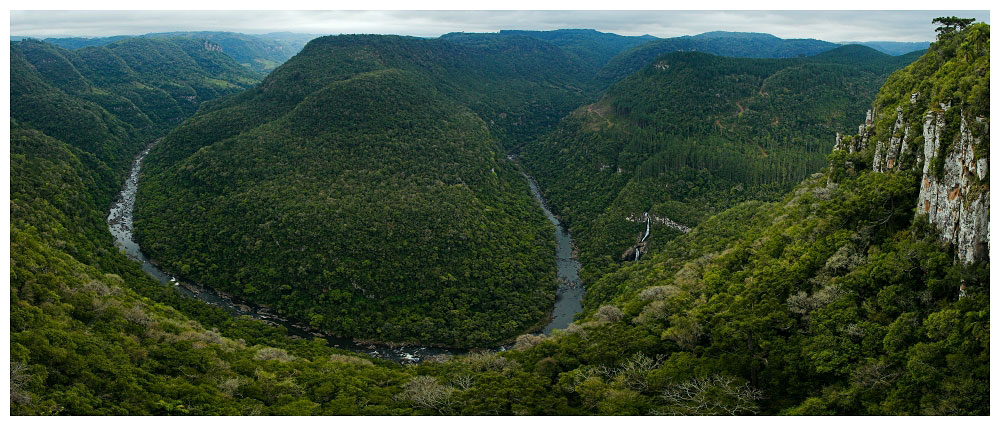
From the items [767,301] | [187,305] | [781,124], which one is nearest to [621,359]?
[767,301]

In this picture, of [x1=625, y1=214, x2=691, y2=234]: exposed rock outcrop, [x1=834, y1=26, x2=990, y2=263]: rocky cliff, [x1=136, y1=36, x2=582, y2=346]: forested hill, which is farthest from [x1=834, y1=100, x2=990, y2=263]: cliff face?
[x1=625, y1=214, x2=691, y2=234]: exposed rock outcrop


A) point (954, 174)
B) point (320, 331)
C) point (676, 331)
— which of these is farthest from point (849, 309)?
point (320, 331)

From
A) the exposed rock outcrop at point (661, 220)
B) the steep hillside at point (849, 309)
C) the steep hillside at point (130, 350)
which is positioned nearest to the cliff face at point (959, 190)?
the steep hillside at point (849, 309)

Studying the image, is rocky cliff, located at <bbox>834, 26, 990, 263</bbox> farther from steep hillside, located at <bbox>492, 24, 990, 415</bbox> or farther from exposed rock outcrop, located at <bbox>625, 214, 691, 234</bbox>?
exposed rock outcrop, located at <bbox>625, 214, 691, 234</bbox>

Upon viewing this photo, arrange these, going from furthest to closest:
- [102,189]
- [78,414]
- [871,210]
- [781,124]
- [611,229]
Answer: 1. [781,124]
2. [102,189]
3. [611,229]
4. [871,210]
5. [78,414]

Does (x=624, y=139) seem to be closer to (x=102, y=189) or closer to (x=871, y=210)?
(x=871, y=210)
